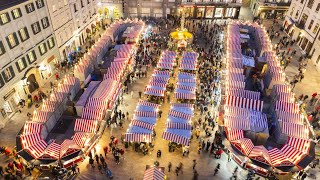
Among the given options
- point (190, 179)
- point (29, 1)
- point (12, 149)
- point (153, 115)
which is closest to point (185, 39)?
point (153, 115)

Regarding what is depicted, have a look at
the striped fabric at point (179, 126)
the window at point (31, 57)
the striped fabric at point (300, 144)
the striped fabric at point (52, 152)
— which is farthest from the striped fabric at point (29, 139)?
the striped fabric at point (300, 144)

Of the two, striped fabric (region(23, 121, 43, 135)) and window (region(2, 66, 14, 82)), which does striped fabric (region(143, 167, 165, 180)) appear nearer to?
striped fabric (region(23, 121, 43, 135))

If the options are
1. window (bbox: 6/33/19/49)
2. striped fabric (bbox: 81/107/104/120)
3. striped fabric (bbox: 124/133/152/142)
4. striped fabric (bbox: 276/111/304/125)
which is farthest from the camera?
window (bbox: 6/33/19/49)

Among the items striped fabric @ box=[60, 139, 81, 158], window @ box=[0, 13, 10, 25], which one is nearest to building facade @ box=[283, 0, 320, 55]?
striped fabric @ box=[60, 139, 81, 158]

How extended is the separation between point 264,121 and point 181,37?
24656mm

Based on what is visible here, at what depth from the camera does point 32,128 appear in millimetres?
27984

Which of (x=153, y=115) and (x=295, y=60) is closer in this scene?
(x=153, y=115)

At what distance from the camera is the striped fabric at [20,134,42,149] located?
26127 millimetres

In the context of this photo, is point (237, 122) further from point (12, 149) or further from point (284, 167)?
point (12, 149)

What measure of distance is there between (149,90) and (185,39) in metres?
19.5

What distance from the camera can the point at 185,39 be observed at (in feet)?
167

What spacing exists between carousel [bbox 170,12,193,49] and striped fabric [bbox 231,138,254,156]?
26.7 meters

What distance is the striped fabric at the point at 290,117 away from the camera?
29.5 meters

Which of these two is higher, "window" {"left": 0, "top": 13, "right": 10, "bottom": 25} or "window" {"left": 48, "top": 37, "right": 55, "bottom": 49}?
"window" {"left": 0, "top": 13, "right": 10, "bottom": 25}
